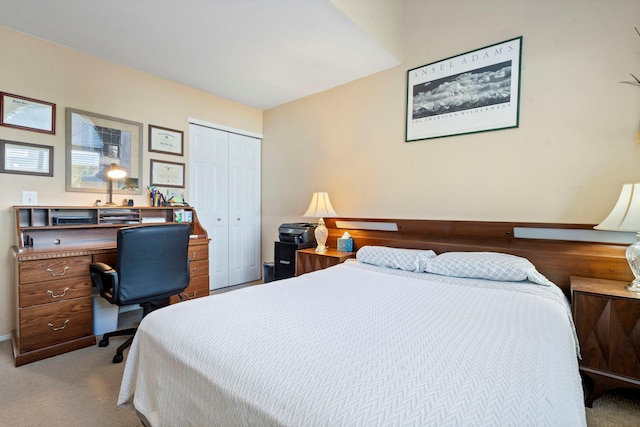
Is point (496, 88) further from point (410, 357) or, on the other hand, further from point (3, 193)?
point (3, 193)

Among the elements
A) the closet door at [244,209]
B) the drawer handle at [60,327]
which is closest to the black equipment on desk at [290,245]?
the closet door at [244,209]

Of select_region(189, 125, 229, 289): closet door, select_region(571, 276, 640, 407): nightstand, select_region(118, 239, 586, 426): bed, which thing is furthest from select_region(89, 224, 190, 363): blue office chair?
select_region(571, 276, 640, 407): nightstand

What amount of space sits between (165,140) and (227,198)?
1.03 m

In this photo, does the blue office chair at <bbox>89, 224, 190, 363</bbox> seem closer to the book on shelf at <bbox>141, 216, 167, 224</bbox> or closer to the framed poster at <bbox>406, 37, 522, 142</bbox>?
the book on shelf at <bbox>141, 216, 167, 224</bbox>

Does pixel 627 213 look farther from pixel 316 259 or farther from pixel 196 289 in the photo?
pixel 196 289

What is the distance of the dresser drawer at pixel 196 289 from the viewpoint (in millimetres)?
3043

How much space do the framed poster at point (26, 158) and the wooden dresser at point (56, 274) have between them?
1.14 feet

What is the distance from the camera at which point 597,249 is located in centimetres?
197

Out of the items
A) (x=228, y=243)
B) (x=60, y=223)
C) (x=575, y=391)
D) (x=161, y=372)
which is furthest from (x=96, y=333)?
(x=575, y=391)

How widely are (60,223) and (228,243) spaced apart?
5.95 feet

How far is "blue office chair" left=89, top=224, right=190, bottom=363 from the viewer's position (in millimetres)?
2104

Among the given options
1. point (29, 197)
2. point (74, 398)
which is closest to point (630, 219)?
point (74, 398)

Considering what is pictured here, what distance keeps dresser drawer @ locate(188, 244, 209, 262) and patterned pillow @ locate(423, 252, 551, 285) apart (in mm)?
2270

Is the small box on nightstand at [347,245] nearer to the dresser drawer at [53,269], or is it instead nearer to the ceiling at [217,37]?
the ceiling at [217,37]
